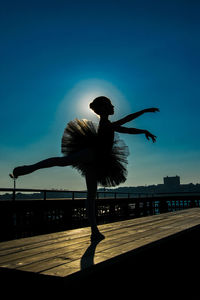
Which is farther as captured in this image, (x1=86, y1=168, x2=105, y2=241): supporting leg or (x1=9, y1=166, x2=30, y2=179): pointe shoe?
(x1=86, y1=168, x2=105, y2=241): supporting leg

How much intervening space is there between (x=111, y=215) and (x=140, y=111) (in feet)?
22.5

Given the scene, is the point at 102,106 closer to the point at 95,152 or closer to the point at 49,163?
the point at 95,152

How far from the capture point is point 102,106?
10.0 ft

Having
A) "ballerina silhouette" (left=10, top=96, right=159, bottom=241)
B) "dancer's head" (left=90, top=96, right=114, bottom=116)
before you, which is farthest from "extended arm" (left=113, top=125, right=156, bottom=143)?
"dancer's head" (left=90, top=96, right=114, bottom=116)

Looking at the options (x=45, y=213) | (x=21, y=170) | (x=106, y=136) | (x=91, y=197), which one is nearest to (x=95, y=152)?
(x=106, y=136)

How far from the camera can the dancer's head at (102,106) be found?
305 centimetres

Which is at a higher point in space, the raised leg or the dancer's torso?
the dancer's torso

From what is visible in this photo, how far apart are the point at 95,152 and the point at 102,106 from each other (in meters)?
0.66

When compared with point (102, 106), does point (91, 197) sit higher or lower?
lower

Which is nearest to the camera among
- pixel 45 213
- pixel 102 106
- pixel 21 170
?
pixel 21 170

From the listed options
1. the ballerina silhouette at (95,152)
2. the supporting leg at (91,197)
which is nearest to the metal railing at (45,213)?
the ballerina silhouette at (95,152)

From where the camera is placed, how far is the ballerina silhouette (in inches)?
97.9

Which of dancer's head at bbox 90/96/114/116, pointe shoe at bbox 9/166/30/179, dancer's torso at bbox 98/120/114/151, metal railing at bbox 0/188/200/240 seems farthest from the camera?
metal railing at bbox 0/188/200/240

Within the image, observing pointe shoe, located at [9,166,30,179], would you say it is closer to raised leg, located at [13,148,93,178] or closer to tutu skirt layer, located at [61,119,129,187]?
raised leg, located at [13,148,93,178]
